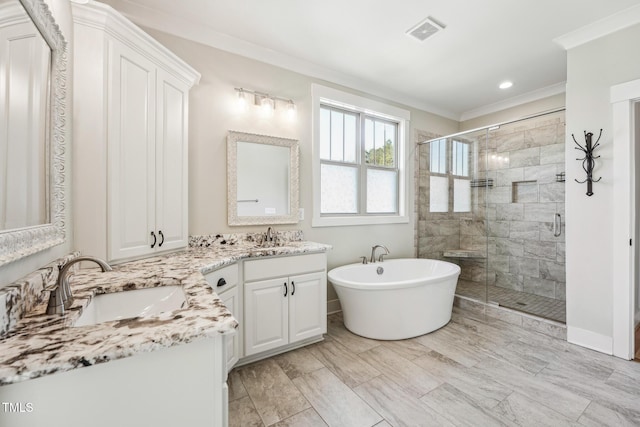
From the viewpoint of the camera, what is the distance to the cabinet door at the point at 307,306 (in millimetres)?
2254

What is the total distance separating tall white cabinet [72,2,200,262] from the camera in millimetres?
1515

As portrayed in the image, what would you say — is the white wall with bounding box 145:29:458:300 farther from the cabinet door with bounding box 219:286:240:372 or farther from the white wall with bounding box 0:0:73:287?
the white wall with bounding box 0:0:73:287

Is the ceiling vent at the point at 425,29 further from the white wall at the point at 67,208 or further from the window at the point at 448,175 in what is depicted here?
the white wall at the point at 67,208

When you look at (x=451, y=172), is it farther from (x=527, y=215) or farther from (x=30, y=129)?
(x=30, y=129)

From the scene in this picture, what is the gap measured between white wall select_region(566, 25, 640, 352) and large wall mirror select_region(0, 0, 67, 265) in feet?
11.7

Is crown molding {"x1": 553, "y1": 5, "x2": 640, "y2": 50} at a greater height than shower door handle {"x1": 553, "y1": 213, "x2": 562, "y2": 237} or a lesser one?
greater

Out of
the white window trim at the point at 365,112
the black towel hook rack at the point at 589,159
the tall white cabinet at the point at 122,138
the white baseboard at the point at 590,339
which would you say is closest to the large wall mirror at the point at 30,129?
the tall white cabinet at the point at 122,138

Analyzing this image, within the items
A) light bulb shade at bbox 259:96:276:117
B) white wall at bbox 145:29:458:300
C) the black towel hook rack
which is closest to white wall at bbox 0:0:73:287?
white wall at bbox 145:29:458:300

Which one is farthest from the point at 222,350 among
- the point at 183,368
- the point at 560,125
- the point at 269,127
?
the point at 560,125

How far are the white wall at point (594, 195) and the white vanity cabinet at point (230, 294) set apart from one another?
2.87 meters

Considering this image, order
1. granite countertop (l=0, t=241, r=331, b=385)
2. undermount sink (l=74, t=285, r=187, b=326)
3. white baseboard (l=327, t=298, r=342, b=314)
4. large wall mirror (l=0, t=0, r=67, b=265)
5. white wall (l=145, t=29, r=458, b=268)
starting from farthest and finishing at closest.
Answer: white baseboard (l=327, t=298, r=342, b=314), white wall (l=145, t=29, r=458, b=268), undermount sink (l=74, t=285, r=187, b=326), large wall mirror (l=0, t=0, r=67, b=265), granite countertop (l=0, t=241, r=331, b=385)

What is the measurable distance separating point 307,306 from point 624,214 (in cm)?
264

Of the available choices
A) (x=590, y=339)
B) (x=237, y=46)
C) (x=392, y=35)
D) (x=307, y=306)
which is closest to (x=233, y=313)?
(x=307, y=306)

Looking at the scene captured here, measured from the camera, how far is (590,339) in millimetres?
2283
